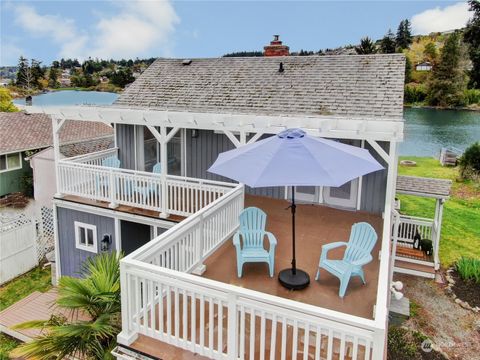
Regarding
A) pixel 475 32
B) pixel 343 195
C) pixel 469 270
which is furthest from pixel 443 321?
pixel 475 32

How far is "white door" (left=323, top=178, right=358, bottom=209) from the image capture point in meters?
9.27

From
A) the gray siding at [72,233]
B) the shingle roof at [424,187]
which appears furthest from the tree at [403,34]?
the gray siding at [72,233]

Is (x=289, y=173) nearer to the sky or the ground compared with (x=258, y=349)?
nearer to the sky

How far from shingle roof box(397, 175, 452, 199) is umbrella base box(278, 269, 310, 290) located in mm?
7426

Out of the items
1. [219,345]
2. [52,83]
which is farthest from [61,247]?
[52,83]

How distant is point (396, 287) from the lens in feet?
29.3

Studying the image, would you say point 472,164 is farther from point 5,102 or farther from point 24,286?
point 5,102

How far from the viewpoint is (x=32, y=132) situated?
1848 cm

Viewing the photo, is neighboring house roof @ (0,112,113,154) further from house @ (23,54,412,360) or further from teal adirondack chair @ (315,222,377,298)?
teal adirondack chair @ (315,222,377,298)

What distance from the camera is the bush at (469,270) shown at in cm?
1079

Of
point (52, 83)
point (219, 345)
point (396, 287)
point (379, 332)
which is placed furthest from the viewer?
point (52, 83)

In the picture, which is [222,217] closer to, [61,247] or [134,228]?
[134,228]

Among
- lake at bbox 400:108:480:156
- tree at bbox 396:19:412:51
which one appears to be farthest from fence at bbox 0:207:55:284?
tree at bbox 396:19:412:51

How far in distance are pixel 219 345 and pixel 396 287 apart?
21.6ft
